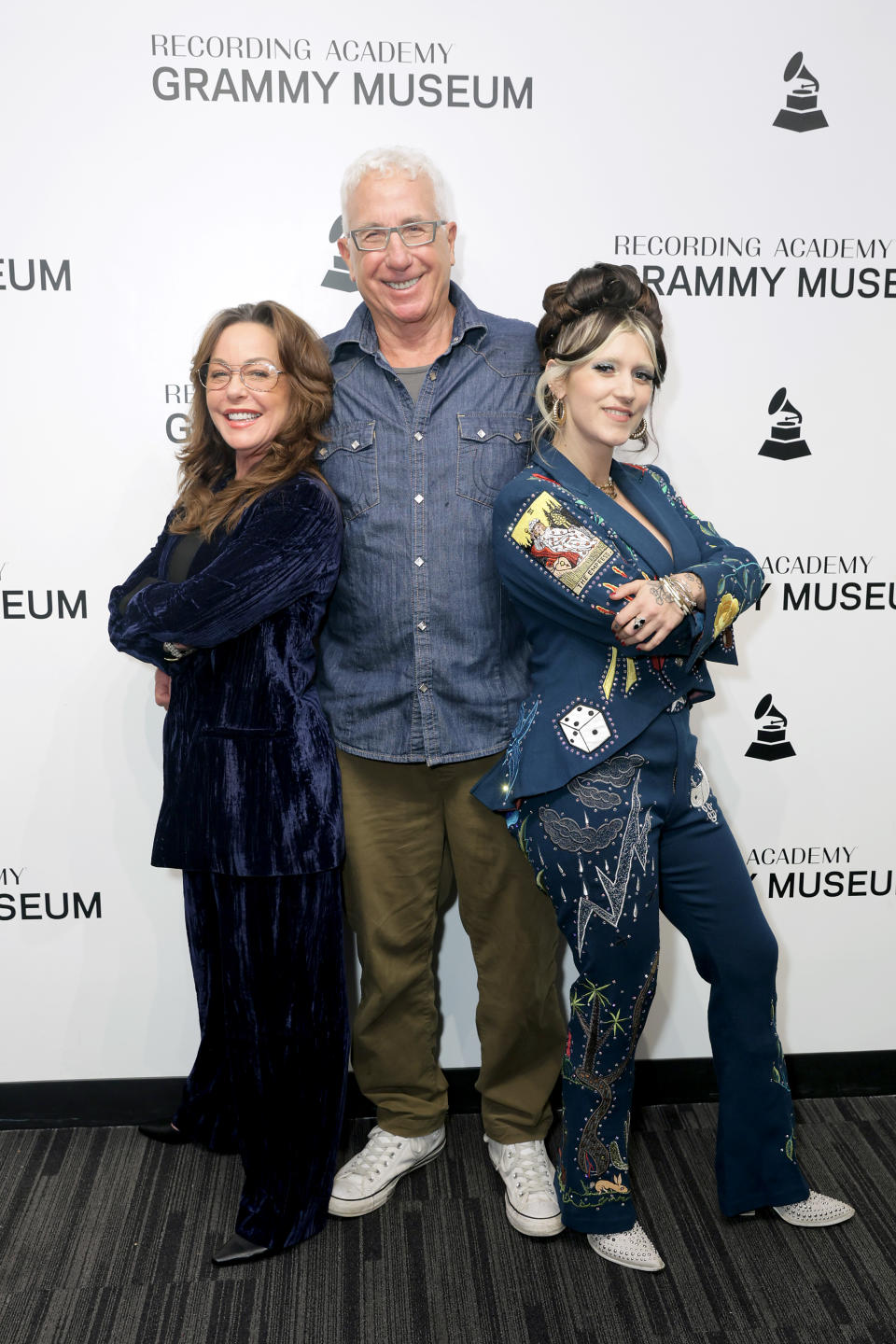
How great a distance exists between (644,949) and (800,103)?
1.73 metres

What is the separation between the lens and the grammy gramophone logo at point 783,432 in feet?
7.75

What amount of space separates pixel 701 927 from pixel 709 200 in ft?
4.83

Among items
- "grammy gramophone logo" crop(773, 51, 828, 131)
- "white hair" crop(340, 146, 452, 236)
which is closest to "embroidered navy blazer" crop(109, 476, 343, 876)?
"white hair" crop(340, 146, 452, 236)

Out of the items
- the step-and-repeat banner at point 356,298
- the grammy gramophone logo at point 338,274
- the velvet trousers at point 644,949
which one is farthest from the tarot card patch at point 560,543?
the grammy gramophone logo at point 338,274

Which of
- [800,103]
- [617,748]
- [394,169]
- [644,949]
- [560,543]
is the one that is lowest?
[644,949]

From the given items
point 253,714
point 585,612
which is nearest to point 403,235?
point 585,612

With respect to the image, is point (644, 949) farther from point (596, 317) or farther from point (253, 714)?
point (596, 317)

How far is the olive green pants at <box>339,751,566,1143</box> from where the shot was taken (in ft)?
7.16

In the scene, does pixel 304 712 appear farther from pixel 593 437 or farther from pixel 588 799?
pixel 593 437

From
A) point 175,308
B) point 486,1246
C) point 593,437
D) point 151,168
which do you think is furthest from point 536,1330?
point 151,168

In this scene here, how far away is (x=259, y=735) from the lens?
198cm

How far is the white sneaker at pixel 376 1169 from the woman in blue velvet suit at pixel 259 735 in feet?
0.30

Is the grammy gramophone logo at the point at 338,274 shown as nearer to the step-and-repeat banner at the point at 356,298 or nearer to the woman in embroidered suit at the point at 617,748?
the step-and-repeat banner at the point at 356,298

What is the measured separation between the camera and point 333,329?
228 centimetres
